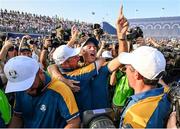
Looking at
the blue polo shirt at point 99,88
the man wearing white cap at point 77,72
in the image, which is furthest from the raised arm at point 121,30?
the man wearing white cap at point 77,72

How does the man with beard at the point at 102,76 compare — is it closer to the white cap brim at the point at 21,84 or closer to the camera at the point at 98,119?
the white cap brim at the point at 21,84

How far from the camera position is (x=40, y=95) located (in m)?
3.30

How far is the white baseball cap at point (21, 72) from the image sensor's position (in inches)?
125

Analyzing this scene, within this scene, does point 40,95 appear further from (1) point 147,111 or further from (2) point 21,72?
(1) point 147,111

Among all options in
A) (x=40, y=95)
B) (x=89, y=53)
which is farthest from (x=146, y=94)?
(x=89, y=53)

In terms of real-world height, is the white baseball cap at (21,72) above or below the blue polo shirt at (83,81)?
above

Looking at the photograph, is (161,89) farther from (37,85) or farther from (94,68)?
(94,68)

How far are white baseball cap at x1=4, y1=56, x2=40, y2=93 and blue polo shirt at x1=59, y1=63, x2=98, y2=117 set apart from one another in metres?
1.34

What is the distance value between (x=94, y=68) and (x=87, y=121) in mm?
2749

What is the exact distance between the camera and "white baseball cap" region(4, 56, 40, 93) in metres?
3.18

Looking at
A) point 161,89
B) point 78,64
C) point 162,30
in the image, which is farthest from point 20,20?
point 161,89

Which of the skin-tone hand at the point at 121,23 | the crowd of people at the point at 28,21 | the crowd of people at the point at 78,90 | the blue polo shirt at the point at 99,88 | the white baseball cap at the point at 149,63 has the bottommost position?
the crowd of people at the point at 28,21

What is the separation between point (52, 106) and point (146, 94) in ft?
2.94

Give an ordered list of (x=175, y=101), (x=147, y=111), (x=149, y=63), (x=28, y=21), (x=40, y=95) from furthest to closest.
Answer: (x=28, y=21), (x=40, y=95), (x=149, y=63), (x=147, y=111), (x=175, y=101)
